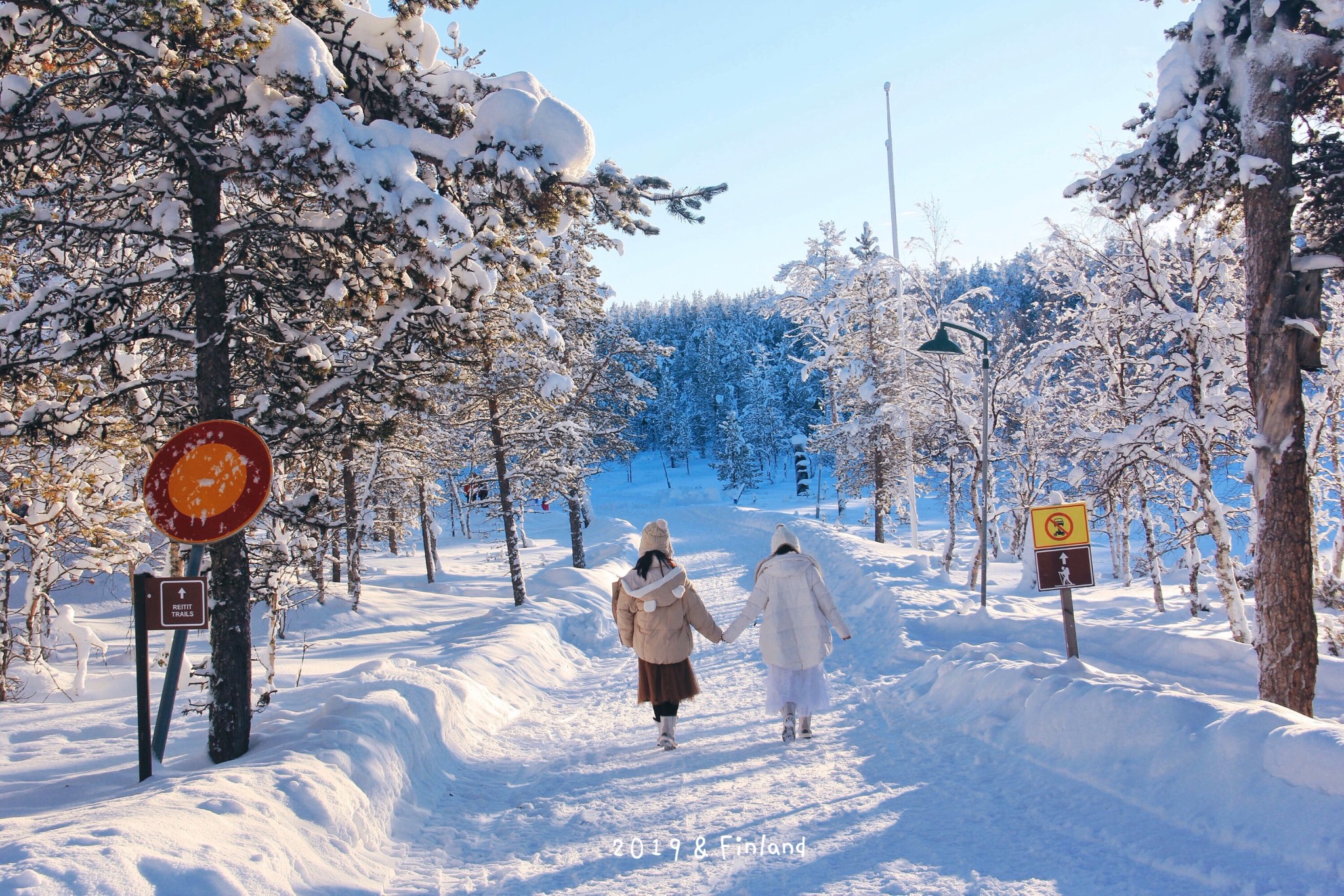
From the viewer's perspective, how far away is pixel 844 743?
6652 millimetres

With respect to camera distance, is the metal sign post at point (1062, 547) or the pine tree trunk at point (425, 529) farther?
the pine tree trunk at point (425, 529)

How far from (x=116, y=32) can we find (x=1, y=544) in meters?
7.42

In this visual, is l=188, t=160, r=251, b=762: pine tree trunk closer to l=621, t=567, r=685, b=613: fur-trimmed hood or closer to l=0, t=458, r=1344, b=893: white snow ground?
l=0, t=458, r=1344, b=893: white snow ground

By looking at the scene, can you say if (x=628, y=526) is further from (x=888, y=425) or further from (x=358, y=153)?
(x=358, y=153)

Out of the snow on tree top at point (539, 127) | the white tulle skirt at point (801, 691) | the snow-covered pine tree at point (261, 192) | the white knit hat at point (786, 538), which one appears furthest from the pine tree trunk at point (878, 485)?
the snow on tree top at point (539, 127)

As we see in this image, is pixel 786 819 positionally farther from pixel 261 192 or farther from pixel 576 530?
pixel 576 530

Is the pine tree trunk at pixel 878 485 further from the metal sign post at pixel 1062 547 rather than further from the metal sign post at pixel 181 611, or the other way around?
the metal sign post at pixel 181 611

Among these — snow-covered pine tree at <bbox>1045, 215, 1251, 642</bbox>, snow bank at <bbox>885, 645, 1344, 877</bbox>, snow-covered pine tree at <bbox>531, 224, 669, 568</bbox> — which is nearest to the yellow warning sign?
snow bank at <bbox>885, 645, 1344, 877</bbox>

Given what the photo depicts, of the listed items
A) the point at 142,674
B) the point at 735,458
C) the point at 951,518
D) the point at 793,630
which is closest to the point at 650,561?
the point at 793,630

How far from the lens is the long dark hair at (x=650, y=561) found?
722cm

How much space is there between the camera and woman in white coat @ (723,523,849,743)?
7031mm

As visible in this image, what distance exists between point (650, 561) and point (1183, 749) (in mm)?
4436

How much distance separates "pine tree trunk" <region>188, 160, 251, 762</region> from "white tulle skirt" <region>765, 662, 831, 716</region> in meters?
4.63

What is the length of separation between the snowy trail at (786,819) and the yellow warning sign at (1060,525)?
6.70ft
